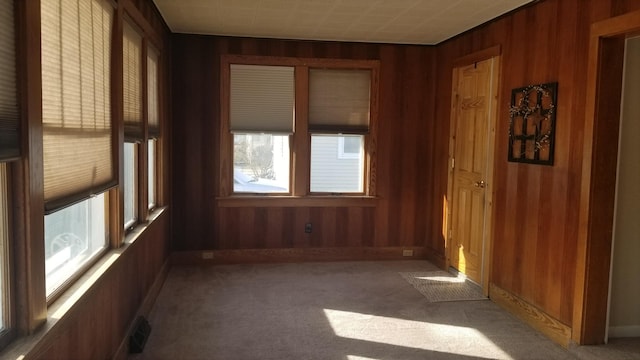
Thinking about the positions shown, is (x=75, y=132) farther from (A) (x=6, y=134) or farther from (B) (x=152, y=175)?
(B) (x=152, y=175)

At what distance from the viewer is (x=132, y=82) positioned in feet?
11.8

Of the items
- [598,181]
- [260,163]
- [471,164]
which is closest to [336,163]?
[260,163]

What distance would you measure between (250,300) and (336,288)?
0.85 metres

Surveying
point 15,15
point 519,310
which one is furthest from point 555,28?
point 15,15

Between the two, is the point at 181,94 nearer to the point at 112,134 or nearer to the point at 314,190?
the point at 314,190

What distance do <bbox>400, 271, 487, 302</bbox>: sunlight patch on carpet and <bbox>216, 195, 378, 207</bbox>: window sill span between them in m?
0.97

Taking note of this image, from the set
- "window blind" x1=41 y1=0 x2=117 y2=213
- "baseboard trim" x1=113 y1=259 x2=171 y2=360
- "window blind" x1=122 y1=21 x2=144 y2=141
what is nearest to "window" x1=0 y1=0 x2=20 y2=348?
"window blind" x1=41 y1=0 x2=117 y2=213

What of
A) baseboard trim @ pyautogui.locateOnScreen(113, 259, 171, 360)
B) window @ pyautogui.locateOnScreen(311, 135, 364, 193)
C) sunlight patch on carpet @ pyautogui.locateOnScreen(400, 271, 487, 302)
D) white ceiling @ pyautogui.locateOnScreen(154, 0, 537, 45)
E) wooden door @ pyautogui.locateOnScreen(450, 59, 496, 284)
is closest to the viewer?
baseboard trim @ pyautogui.locateOnScreen(113, 259, 171, 360)

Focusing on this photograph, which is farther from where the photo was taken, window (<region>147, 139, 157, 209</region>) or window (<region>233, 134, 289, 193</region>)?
window (<region>233, 134, 289, 193</region>)

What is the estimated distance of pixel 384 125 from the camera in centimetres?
584

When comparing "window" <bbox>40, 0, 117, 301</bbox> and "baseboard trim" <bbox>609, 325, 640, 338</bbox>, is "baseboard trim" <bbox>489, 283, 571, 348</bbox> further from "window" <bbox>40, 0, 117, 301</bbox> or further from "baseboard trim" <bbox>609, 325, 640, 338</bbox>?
"window" <bbox>40, 0, 117, 301</bbox>

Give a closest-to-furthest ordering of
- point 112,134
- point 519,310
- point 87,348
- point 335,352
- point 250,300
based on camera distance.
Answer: point 87,348
point 112,134
point 335,352
point 519,310
point 250,300

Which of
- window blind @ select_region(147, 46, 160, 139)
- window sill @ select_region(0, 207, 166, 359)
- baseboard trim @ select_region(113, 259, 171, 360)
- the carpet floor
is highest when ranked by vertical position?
window blind @ select_region(147, 46, 160, 139)

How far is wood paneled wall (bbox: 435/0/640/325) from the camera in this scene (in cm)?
344
